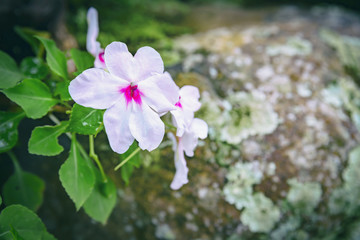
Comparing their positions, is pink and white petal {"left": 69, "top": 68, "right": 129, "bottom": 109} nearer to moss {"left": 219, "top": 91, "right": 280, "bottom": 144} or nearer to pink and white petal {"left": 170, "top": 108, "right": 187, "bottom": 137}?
pink and white petal {"left": 170, "top": 108, "right": 187, "bottom": 137}

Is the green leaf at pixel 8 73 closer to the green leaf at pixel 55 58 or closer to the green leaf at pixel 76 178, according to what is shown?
the green leaf at pixel 55 58

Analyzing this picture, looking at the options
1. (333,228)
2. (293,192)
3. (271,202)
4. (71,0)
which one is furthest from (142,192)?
(71,0)

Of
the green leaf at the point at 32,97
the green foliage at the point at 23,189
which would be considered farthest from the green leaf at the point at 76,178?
the green foliage at the point at 23,189

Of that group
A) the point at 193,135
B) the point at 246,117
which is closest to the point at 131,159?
the point at 193,135

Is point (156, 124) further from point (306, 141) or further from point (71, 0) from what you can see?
point (71, 0)

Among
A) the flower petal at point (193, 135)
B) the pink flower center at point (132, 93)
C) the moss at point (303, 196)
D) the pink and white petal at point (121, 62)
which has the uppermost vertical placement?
the pink and white petal at point (121, 62)

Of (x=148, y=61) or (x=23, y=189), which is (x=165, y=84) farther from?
(x=23, y=189)

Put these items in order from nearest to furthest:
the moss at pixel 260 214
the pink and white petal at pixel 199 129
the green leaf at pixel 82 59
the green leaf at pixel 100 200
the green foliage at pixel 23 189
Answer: the pink and white petal at pixel 199 129 → the green leaf at pixel 82 59 → the green leaf at pixel 100 200 → the green foliage at pixel 23 189 → the moss at pixel 260 214
